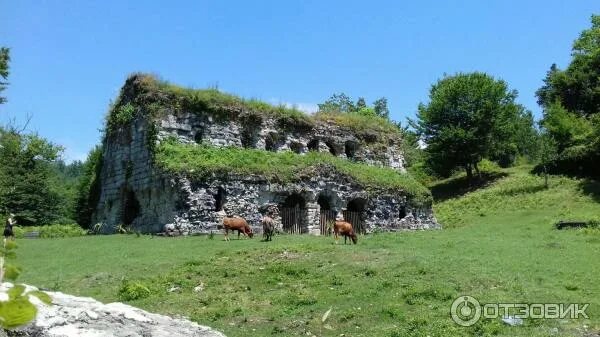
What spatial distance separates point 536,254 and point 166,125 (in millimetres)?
19939

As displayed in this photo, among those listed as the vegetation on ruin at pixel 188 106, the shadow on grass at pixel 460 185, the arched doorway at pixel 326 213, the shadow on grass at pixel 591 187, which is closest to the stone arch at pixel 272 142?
the vegetation on ruin at pixel 188 106

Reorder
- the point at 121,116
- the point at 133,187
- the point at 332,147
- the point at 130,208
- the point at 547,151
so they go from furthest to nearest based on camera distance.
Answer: the point at 547,151
the point at 332,147
the point at 121,116
the point at 130,208
the point at 133,187

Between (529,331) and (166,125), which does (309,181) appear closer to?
(166,125)

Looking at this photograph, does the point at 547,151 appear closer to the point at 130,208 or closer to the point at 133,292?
the point at 130,208

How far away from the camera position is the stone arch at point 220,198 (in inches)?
1108

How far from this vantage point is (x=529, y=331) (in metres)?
11.0

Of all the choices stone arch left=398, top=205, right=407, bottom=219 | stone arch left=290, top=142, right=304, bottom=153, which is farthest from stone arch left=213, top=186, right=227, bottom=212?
stone arch left=398, top=205, right=407, bottom=219

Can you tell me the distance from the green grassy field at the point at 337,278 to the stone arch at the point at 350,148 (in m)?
14.7

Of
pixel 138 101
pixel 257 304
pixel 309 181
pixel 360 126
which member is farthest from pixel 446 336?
pixel 360 126

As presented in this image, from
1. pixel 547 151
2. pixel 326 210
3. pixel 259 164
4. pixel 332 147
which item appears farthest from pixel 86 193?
pixel 547 151

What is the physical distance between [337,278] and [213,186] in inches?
542

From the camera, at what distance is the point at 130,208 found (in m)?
32.3

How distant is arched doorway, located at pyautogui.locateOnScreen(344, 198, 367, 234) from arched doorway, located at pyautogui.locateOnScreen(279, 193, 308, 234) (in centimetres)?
271

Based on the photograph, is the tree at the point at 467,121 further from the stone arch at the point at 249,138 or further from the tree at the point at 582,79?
the stone arch at the point at 249,138
